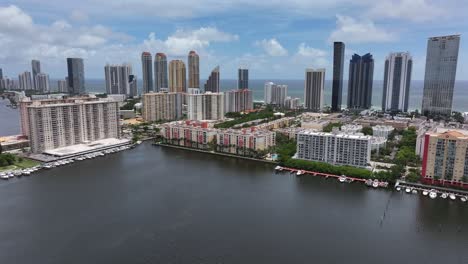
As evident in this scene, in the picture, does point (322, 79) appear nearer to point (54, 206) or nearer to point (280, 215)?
point (280, 215)

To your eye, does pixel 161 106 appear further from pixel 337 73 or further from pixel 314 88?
pixel 337 73

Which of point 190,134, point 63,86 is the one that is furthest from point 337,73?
point 63,86

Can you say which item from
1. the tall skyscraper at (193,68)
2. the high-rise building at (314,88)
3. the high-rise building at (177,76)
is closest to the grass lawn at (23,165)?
the high-rise building at (177,76)

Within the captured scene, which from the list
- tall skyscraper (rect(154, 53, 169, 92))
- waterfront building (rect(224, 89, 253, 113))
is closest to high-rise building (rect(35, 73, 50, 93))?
tall skyscraper (rect(154, 53, 169, 92))

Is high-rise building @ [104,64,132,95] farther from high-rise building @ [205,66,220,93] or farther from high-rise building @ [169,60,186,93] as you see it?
high-rise building @ [205,66,220,93]

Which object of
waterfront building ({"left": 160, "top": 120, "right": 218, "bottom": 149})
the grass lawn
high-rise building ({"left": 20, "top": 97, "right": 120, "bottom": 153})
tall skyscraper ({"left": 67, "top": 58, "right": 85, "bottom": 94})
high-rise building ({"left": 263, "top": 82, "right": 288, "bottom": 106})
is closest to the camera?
the grass lawn
